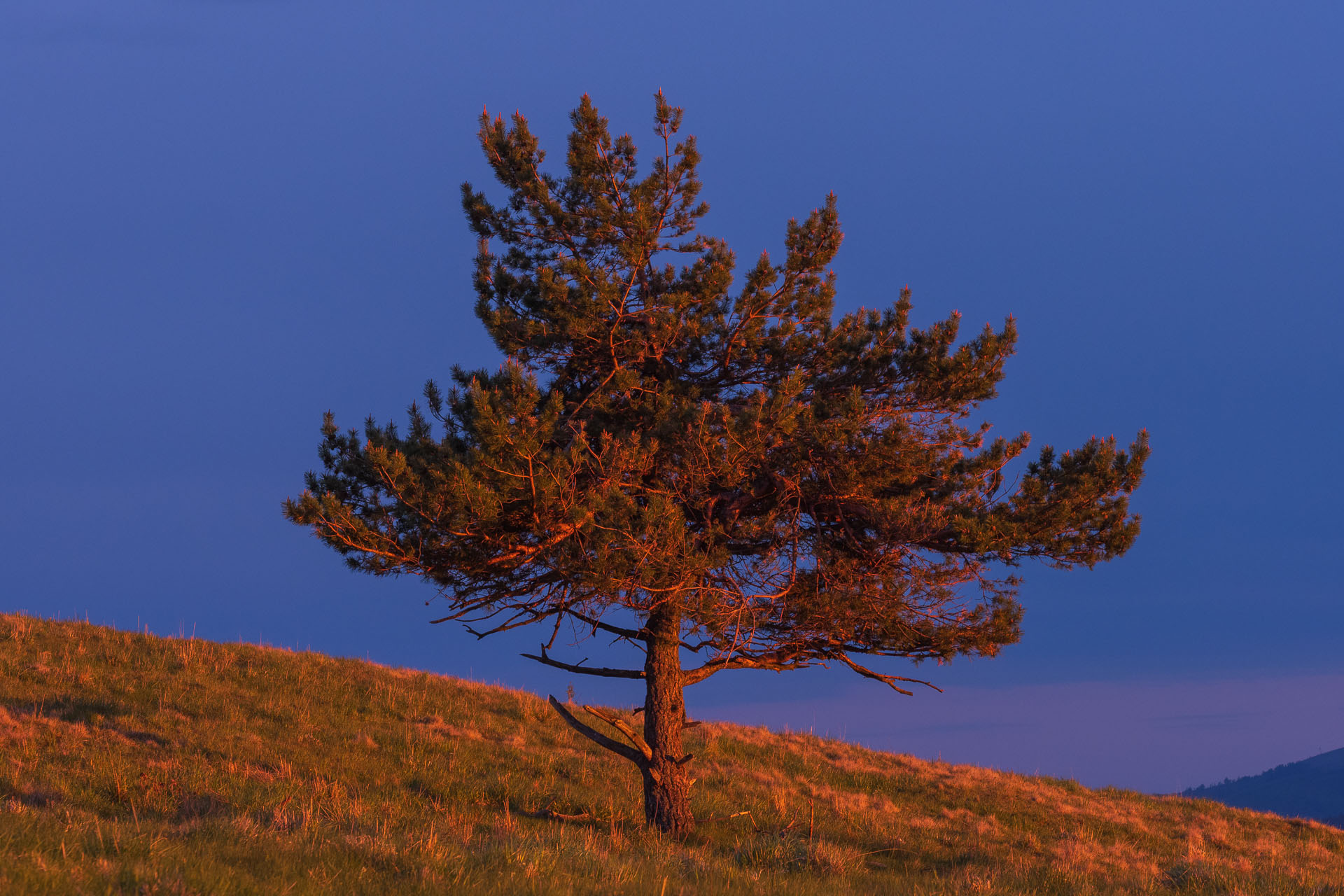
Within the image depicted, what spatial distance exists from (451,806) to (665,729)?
11.0 ft

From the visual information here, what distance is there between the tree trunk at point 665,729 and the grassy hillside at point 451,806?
599mm

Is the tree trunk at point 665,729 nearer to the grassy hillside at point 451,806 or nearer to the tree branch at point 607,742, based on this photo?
the tree branch at point 607,742

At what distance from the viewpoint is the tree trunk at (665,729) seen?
42.4 feet

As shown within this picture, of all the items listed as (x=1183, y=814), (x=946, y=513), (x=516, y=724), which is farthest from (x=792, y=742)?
(x=946, y=513)

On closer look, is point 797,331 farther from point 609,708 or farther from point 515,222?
point 609,708

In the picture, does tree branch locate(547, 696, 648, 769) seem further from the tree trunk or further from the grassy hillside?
the grassy hillside

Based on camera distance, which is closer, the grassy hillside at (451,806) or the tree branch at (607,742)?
the grassy hillside at (451,806)

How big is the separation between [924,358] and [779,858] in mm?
7116

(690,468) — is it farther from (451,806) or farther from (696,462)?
(451,806)

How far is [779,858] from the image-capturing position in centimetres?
1040

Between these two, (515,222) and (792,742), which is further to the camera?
(792,742)

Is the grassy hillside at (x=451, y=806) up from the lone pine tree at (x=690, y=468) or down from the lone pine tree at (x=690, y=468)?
down

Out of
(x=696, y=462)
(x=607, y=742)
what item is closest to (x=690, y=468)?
(x=696, y=462)

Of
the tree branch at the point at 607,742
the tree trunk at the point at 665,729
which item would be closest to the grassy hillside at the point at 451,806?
the tree trunk at the point at 665,729
